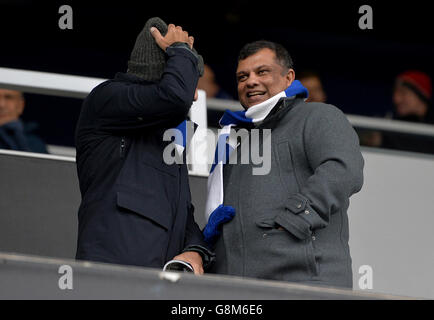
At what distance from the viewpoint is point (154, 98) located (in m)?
3.75

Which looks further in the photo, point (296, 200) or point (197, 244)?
point (197, 244)

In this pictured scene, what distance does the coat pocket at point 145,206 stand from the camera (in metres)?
3.71

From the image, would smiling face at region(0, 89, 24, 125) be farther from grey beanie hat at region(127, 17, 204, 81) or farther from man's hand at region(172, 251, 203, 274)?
man's hand at region(172, 251, 203, 274)

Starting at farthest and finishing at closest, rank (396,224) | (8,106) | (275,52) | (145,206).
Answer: (8,106)
(396,224)
(275,52)
(145,206)

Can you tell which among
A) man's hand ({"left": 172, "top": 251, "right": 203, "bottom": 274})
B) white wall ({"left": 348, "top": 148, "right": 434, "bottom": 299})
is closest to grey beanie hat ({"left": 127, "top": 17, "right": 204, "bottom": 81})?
man's hand ({"left": 172, "top": 251, "right": 203, "bottom": 274})

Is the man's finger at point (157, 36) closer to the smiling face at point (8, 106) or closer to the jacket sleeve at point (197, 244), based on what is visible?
the jacket sleeve at point (197, 244)

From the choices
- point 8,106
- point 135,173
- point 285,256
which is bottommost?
point 285,256

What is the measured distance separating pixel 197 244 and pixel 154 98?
57cm

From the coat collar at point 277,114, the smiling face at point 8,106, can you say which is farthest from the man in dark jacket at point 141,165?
the smiling face at point 8,106

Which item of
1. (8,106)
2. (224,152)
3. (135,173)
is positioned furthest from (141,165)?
(8,106)

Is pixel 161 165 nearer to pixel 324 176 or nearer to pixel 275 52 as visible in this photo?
pixel 324 176

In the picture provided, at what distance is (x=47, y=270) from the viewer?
10.1 feet

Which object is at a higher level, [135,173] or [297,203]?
[135,173]
